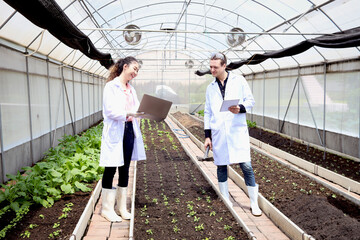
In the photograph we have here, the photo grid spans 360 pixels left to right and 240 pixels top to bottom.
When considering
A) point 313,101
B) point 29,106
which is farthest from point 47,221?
point 313,101

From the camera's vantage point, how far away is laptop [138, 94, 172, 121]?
10.1 ft

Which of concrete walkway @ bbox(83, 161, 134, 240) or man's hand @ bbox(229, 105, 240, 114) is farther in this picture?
man's hand @ bbox(229, 105, 240, 114)

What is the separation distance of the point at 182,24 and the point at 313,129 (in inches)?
282

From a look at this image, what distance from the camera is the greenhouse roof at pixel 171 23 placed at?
14.6ft

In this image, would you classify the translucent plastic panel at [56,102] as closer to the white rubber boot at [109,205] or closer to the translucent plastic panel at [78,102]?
the translucent plastic panel at [78,102]

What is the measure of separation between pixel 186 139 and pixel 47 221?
643 centimetres

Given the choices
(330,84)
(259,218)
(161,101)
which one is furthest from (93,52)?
(330,84)

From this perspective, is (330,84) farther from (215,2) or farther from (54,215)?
(54,215)

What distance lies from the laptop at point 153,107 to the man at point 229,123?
0.62 metres

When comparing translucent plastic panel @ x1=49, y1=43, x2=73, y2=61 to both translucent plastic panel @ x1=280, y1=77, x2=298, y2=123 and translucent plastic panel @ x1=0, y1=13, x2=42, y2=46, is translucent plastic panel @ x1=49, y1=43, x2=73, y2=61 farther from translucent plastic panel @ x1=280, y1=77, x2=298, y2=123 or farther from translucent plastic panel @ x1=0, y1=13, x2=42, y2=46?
translucent plastic panel @ x1=280, y1=77, x2=298, y2=123

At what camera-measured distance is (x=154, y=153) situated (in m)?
7.19

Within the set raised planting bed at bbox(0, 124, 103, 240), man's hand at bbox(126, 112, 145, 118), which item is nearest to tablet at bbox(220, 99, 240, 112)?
man's hand at bbox(126, 112, 145, 118)

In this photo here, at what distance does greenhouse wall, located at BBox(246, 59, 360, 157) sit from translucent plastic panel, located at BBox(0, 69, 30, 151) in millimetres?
6088

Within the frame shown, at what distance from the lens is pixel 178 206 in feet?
12.4
